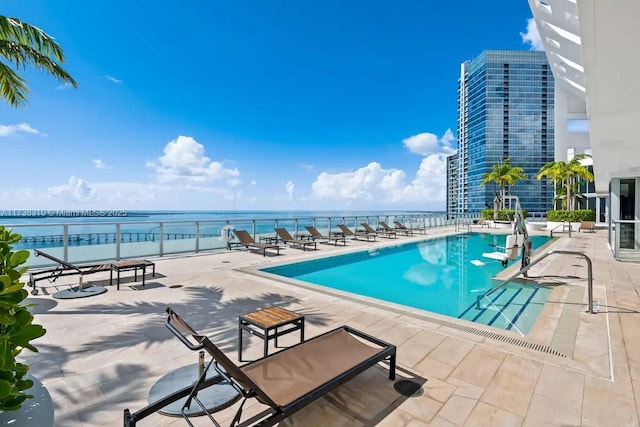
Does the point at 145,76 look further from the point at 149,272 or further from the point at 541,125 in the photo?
the point at 541,125

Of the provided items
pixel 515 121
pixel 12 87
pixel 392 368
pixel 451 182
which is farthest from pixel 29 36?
pixel 451 182

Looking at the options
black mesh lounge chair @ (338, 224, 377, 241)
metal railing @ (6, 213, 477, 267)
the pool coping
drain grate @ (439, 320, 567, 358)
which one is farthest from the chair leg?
black mesh lounge chair @ (338, 224, 377, 241)

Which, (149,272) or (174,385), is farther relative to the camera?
(149,272)

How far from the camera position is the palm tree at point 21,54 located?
6602 millimetres

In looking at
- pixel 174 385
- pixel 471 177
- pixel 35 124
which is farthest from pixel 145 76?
pixel 471 177

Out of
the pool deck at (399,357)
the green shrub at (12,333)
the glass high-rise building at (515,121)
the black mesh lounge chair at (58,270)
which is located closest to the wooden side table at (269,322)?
the pool deck at (399,357)

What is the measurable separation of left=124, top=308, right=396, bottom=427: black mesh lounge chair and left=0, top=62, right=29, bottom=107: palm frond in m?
9.06

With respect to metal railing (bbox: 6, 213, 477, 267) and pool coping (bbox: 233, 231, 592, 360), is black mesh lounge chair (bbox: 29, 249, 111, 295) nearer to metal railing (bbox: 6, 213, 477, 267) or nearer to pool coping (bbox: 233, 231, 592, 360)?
metal railing (bbox: 6, 213, 477, 267)

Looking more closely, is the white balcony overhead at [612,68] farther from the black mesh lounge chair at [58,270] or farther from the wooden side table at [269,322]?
the black mesh lounge chair at [58,270]

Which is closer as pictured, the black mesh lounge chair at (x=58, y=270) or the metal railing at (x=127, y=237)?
the black mesh lounge chair at (x=58, y=270)

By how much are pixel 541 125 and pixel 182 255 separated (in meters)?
78.1

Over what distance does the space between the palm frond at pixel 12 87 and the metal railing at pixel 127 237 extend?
11.5ft

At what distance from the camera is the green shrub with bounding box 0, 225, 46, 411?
1013mm

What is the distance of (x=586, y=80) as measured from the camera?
469 centimetres
